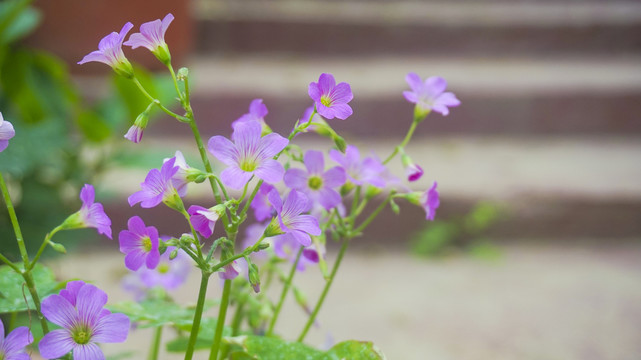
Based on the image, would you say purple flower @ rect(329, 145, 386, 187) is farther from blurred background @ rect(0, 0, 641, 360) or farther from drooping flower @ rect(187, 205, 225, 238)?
blurred background @ rect(0, 0, 641, 360)

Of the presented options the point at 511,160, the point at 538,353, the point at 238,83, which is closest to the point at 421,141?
the point at 511,160

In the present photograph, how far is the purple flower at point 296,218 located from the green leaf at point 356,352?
128mm

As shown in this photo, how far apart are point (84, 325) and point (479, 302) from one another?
1595 millimetres

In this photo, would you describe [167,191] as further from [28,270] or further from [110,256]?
[110,256]

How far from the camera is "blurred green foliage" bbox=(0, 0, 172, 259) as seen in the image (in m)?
1.35

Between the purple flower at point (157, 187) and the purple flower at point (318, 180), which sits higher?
the purple flower at point (318, 180)

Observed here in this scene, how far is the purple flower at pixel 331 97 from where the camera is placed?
17.0 inches

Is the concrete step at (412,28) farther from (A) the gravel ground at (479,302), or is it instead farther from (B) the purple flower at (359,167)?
(B) the purple flower at (359,167)

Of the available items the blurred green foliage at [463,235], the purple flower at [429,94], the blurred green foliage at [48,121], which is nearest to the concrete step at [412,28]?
the blurred green foliage at [463,235]

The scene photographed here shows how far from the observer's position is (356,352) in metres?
0.50

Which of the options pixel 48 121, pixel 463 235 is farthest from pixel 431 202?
pixel 463 235

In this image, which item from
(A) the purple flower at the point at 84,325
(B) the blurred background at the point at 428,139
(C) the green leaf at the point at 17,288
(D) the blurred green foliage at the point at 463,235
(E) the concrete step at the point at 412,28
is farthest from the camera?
(E) the concrete step at the point at 412,28

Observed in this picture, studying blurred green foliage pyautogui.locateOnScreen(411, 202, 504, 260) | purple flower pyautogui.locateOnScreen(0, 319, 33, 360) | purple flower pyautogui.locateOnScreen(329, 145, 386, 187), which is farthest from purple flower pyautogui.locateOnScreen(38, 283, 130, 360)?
blurred green foliage pyautogui.locateOnScreen(411, 202, 504, 260)

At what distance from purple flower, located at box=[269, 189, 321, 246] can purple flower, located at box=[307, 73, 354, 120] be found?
0.21 ft
